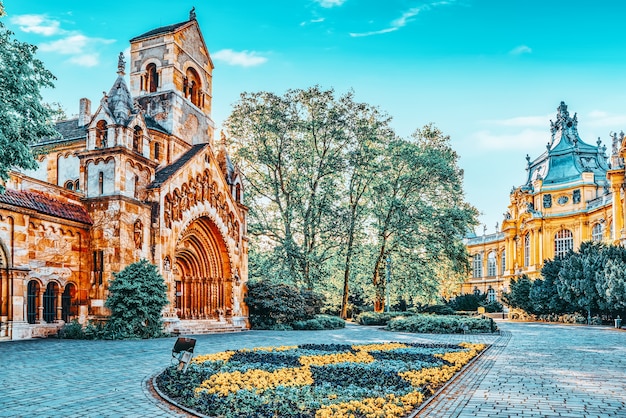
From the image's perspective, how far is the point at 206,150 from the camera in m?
29.2

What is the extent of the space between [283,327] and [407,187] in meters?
13.3

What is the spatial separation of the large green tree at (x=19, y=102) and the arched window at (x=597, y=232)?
62957 mm

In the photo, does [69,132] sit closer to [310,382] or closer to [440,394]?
[310,382]

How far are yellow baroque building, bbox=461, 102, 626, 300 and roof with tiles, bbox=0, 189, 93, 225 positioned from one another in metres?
50.7

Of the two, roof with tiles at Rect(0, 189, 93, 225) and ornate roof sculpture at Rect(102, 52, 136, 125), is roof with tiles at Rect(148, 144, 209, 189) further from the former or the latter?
roof with tiles at Rect(0, 189, 93, 225)

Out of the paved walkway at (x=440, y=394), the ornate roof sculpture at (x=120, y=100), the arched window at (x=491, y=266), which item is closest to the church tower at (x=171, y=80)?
the ornate roof sculpture at (x=120, y=100)

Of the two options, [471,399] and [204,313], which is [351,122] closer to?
[204,313]

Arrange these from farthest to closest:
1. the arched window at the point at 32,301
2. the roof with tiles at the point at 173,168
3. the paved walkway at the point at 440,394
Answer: the roof with tiles at the point at 173,168, the arched window at the point at 32,301, the paved walkway at the point at 440,394

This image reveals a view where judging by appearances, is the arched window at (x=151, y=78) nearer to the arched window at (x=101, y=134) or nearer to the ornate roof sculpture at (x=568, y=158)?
the arched window at (x=101, y=134)

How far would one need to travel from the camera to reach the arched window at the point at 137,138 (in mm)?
24859

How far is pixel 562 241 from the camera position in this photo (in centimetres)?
6762

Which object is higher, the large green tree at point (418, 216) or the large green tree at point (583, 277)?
the large green tree at point (418, 216)

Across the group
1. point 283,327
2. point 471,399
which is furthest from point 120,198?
point 471,399

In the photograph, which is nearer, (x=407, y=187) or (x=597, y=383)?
(x=597, y=383)
